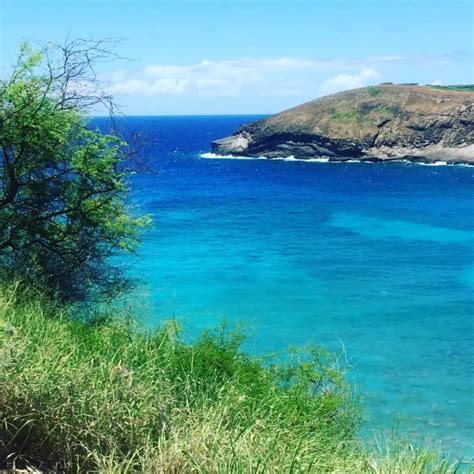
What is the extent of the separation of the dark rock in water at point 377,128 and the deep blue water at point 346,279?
27835 millimetres

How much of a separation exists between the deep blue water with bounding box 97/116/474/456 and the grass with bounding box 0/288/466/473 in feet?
17.4

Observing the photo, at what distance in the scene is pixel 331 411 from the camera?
9.27 meters

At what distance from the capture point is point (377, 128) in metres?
95.1

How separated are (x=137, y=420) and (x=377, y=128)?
3668 inches

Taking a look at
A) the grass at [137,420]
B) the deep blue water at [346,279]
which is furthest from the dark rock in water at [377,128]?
the grass at [137,420]

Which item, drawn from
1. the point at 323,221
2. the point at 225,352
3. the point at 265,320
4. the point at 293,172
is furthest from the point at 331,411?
the point at 293,172

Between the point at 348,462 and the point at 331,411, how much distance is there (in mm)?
3087

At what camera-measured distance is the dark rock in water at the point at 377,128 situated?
306 feet

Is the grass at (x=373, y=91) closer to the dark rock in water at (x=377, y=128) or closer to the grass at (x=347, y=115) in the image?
the dark rock in water at (x=377, y=128)

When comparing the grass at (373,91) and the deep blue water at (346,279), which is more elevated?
the grass at (373,91)

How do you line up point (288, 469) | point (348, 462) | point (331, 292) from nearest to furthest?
point (288, 469)
point (348, 462)
point (331, 292)

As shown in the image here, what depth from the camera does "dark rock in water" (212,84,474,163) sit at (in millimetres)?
93125

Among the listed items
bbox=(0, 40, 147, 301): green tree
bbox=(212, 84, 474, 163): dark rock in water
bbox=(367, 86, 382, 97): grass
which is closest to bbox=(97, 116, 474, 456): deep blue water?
bbox=(0, 40, 147, 301): green tree

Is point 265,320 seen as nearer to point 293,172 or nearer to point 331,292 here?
point 331,292
